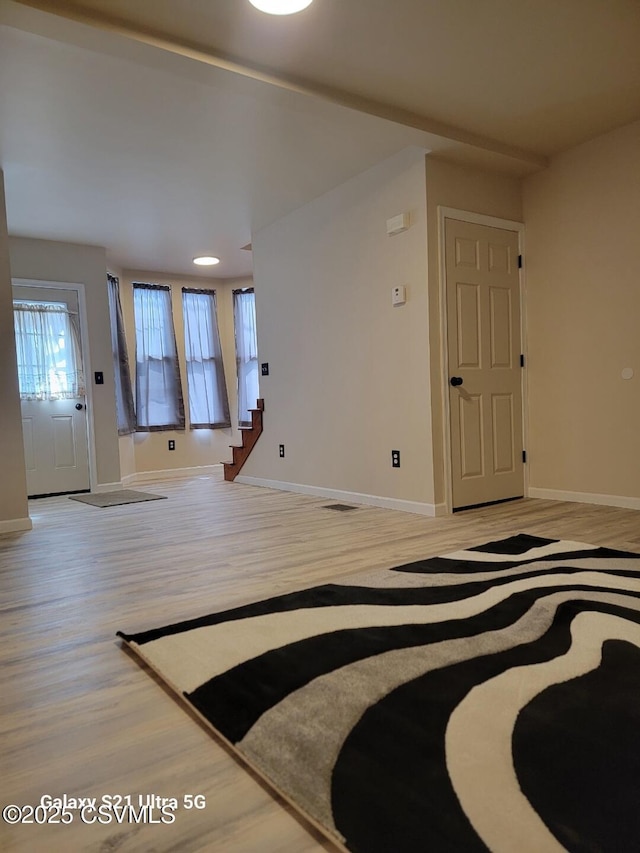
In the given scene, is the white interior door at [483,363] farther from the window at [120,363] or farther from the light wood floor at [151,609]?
the window at [120,363]

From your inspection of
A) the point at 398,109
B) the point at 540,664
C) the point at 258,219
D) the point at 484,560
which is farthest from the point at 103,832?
the point at 258,219

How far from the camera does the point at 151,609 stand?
2.10 m

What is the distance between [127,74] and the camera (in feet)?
8.89

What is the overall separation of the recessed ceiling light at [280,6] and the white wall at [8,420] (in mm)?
2254

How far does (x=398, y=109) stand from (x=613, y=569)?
259 centimetres

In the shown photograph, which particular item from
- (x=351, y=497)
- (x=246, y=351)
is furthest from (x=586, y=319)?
(x=246, y=351)

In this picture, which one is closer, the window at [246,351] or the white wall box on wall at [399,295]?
the white wall box on wall at [399,295]

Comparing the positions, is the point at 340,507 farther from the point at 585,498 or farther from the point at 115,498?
the point at 115,498

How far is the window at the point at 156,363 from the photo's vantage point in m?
6.44

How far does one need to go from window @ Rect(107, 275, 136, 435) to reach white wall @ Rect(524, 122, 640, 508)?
13.6 ft

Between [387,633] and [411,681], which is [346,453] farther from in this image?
[411,681]

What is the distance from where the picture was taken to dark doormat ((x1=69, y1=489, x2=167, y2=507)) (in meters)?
4.83

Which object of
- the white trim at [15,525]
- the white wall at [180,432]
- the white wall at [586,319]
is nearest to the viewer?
the white wall at [586,319]

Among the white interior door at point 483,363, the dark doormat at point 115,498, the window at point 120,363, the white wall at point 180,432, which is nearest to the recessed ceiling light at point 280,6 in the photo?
the white interior door at point 483,363
